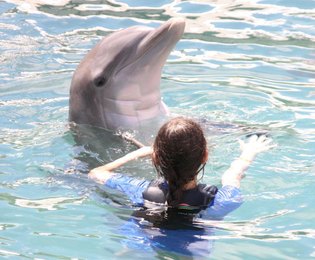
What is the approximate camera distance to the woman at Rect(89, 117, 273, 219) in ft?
16.1

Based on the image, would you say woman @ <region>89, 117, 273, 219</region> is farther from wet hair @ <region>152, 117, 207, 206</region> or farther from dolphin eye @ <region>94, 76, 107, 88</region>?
dolphin eye @ <region>94, 76, 107, 88</region>

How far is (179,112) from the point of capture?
7.89m

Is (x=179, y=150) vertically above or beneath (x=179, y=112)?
above

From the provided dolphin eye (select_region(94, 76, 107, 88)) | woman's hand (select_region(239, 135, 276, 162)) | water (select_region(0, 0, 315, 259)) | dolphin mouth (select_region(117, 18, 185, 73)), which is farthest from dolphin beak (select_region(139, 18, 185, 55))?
woman's hand (select_region(239, 135, 276, 162))

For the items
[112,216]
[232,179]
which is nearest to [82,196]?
[112,216]

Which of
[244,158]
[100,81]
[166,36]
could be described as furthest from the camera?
[100,81]

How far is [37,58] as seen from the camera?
10242 millimetres

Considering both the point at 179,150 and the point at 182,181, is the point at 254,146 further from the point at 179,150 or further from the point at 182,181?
the point at 179,150

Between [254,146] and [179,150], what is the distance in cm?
148

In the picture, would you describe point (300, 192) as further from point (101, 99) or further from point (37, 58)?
point (37, 58)

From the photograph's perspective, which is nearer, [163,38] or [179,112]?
[163,38]

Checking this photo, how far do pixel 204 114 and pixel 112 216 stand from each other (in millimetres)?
2519

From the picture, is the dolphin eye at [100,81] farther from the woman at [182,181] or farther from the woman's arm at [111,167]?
the woman at [182,181]

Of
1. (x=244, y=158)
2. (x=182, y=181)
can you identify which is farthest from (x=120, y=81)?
(x=182, y=181)
